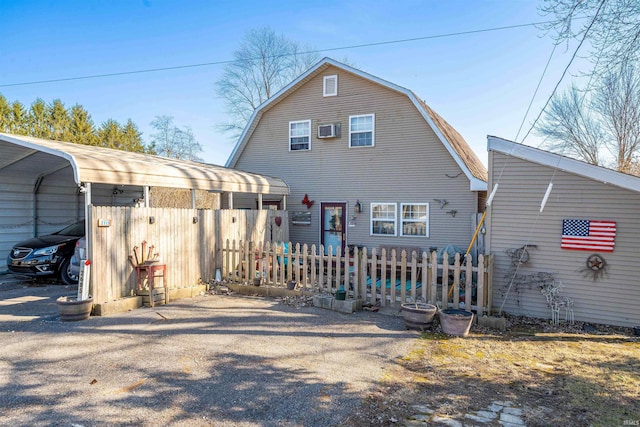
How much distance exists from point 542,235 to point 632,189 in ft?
5.25

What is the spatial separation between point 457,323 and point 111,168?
6.88 metres

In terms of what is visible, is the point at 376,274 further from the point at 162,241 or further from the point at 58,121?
the point at 58,121

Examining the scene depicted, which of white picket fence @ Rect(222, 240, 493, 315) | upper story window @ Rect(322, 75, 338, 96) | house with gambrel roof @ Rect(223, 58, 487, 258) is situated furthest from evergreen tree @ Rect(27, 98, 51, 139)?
white picket fence @ Rect(222, 240, 493, 315)

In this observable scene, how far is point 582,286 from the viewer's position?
23.7 ft

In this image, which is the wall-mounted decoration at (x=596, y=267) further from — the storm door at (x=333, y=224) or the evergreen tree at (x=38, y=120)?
the evergreen tree at (x=38, y=120)

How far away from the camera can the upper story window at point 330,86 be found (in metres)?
13.3

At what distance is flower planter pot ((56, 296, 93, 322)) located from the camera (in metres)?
6.67

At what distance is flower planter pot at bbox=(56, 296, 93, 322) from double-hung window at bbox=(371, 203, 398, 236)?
8448 mm

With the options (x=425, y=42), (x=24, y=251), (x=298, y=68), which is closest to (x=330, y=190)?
(x=425, y=42)

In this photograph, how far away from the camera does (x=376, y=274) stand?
8.27m

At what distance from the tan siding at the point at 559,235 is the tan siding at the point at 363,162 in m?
3.62

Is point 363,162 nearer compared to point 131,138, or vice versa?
point 363,162

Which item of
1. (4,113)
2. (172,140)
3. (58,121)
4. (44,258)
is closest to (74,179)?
(44,258)

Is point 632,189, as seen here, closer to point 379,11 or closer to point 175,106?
point 379,11
